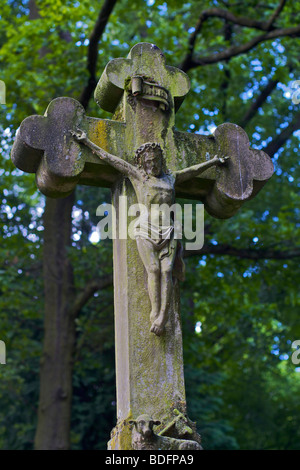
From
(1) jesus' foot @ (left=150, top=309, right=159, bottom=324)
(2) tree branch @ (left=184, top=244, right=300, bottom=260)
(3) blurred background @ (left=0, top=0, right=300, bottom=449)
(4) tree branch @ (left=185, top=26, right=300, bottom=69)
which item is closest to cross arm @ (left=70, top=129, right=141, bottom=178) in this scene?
(1) jesus' foot @ (left=150, top=309, right=159, bottom=324)

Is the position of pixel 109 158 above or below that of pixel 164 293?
above

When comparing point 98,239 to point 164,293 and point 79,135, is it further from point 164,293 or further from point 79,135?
point 164,293

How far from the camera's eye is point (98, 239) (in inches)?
512

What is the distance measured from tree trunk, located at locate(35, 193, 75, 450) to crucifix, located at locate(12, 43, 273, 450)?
618 cm

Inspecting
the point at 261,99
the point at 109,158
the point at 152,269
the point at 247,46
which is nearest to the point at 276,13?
the point at 247,46

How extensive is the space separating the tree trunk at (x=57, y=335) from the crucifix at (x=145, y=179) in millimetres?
6175

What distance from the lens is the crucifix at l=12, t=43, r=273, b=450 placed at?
14.4ft

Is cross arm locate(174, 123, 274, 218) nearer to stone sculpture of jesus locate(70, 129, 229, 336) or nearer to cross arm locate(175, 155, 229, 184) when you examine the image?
cross arm locate(175, 155, 229, 184)

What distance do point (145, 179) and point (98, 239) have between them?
321 inches

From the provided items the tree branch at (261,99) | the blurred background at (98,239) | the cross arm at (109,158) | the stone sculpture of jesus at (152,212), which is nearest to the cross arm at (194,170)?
the stone sculpture of jesus at (152,212)

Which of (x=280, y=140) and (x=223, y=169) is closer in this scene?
(x=223, y=169)

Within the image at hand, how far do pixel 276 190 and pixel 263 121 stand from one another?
1.66 meters

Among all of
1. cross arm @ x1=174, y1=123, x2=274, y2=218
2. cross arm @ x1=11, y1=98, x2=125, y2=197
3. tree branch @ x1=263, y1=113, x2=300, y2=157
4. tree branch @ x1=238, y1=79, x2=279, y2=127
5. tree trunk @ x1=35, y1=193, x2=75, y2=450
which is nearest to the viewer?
cross arm @ x1=11, y1=98, x2=125, y2=197

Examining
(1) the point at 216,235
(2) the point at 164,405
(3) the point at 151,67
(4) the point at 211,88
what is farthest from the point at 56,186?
(4) the point at 211,88
